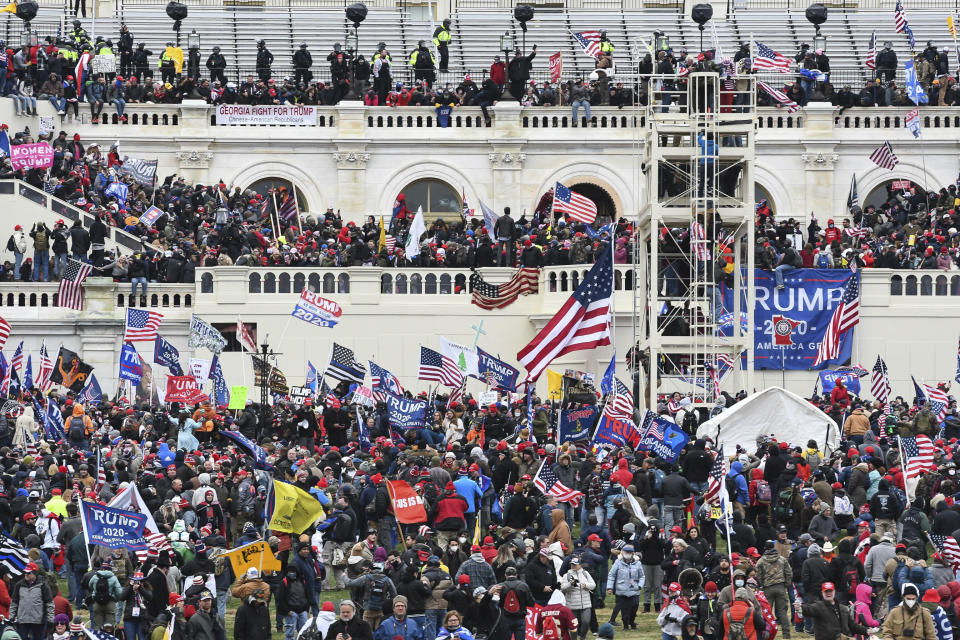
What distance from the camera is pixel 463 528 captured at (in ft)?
112

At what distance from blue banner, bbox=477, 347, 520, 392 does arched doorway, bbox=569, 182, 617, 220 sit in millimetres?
16440

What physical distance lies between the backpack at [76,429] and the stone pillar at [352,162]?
832 inches

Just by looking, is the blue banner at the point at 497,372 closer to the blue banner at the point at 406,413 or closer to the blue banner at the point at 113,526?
the blue banner at the point at 406,413

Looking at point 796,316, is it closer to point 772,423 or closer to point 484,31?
point 772,423

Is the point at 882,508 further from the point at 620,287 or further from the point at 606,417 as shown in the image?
the point at 620,287

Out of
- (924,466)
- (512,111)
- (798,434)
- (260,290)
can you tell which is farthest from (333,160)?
(924,466)

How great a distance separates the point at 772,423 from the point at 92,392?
588 inches

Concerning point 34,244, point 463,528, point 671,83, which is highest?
point 671,83

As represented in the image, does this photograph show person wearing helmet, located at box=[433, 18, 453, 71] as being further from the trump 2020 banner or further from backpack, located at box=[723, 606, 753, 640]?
backpack, located at box=[723, 606, 753, 640]

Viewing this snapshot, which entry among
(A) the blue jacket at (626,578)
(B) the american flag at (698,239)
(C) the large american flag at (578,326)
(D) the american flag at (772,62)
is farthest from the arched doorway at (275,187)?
(A) the blue jacket at (626,578)

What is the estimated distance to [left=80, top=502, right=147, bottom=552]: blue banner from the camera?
1220 inches

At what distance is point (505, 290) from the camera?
54.3 m

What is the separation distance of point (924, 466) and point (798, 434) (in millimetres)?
5951

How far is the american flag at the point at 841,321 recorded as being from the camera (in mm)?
53031
